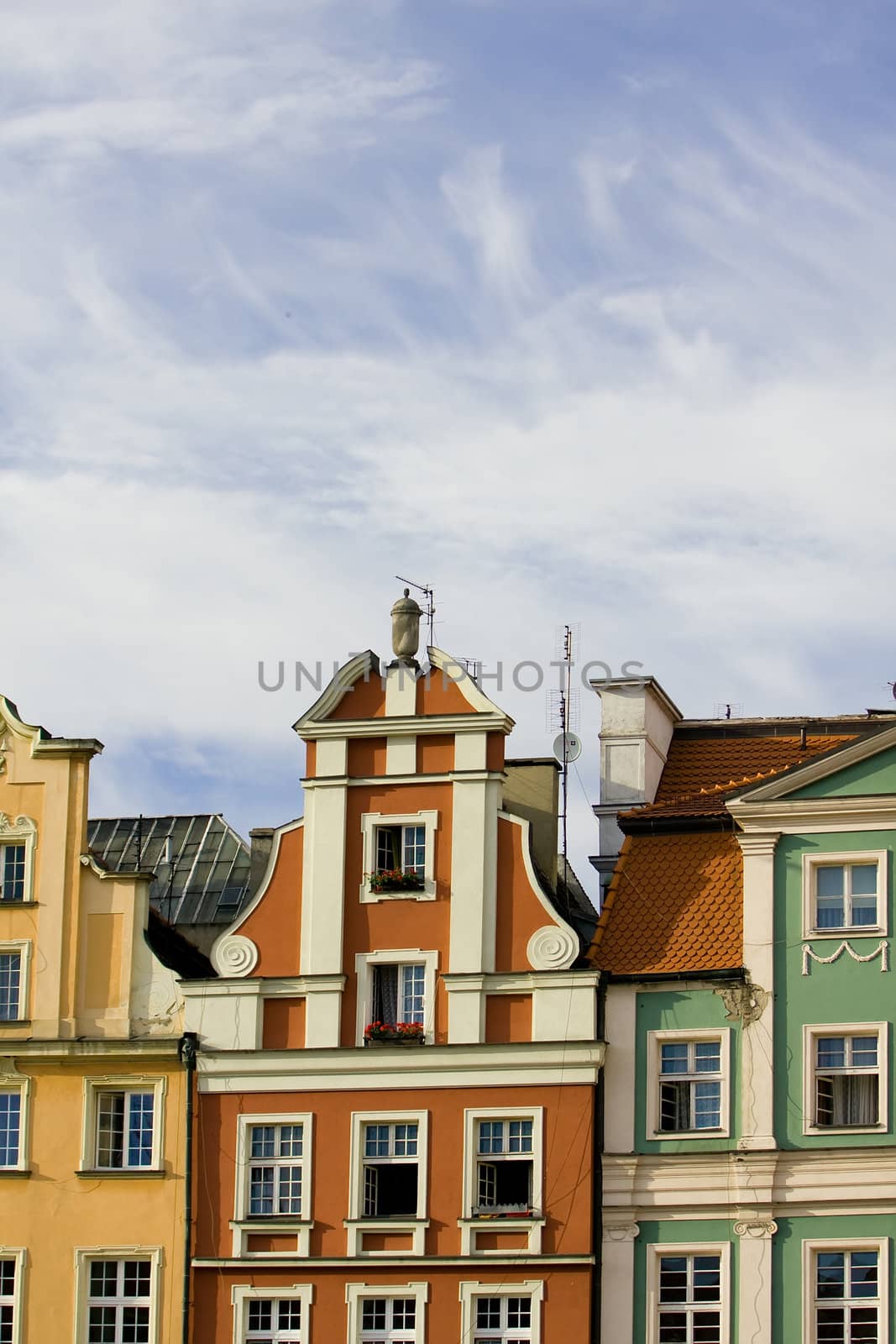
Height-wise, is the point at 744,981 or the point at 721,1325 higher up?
the point at 744,981

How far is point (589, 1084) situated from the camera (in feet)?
171

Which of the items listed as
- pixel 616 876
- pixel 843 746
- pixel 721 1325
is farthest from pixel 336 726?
pixel 721 1325

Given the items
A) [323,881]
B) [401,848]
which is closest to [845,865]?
[401,848]

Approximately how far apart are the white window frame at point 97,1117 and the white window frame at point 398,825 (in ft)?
16.9

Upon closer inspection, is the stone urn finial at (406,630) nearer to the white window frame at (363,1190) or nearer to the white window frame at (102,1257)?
the white window frame at (363,1190)

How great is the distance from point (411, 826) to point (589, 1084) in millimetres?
6140

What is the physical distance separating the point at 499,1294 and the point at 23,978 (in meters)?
10.8

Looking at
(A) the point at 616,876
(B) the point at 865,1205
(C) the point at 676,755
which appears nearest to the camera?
(B) the point at 865,1205

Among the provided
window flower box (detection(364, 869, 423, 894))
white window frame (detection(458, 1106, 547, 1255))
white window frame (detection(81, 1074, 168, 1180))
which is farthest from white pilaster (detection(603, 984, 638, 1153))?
white window frame (detection(81, 1074, 168, 1180))

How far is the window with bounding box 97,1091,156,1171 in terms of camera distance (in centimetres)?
5400

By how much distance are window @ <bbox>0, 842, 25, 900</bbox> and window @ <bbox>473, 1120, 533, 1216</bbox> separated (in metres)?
10.0

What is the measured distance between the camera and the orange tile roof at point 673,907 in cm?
5312

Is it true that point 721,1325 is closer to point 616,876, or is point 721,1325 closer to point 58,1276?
point 616,876

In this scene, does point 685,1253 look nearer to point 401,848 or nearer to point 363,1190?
point 363,1190
